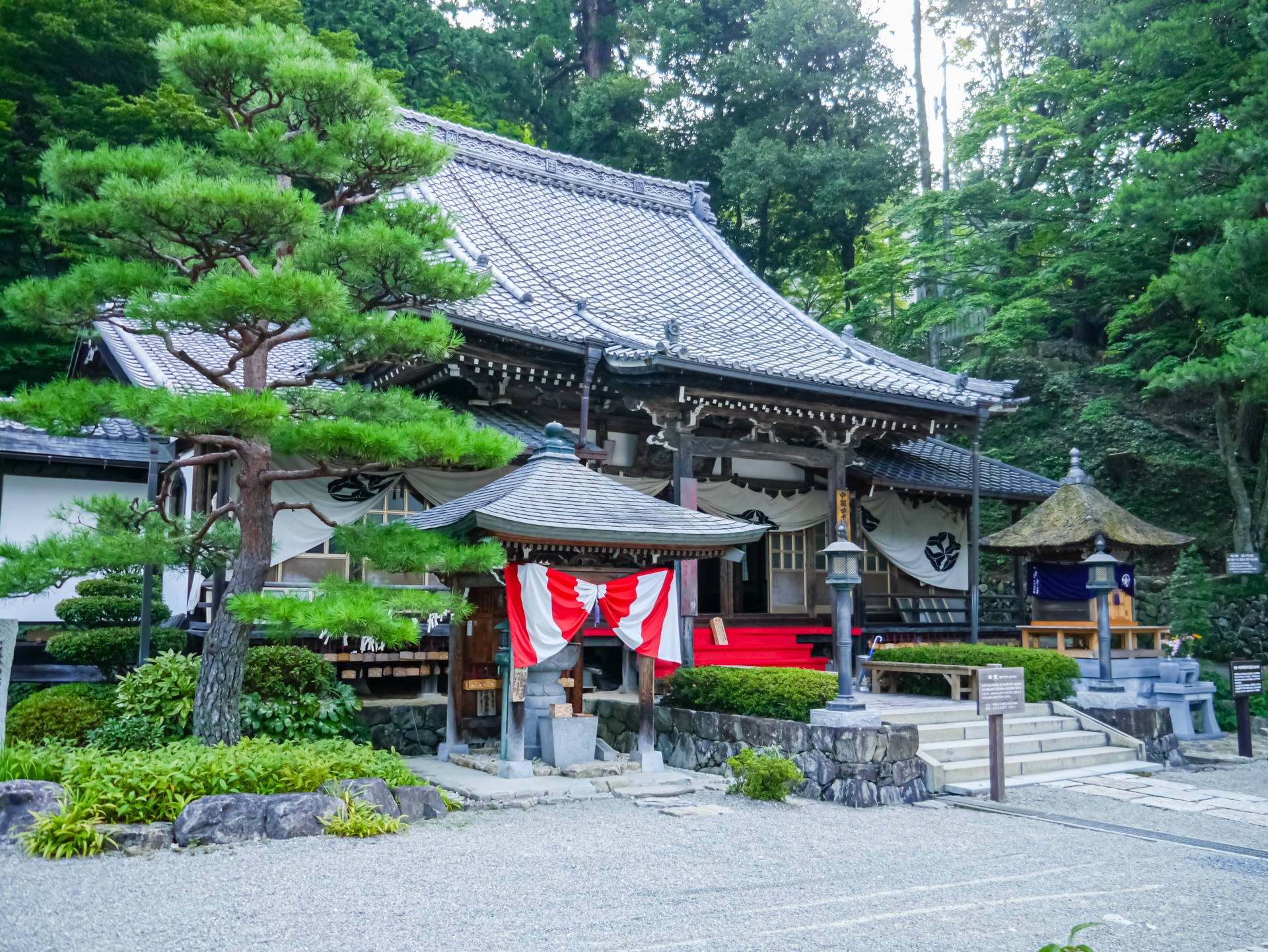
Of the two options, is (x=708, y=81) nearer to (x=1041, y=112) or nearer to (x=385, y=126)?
(x=1041, y=112)

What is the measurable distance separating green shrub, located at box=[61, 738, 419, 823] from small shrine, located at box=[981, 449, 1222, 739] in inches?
353

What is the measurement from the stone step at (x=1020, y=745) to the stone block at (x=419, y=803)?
15.7ft

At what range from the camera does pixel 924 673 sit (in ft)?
38.9

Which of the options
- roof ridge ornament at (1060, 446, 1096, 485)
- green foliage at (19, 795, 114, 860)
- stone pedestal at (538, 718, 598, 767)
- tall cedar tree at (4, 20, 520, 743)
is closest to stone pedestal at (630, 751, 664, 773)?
stone pedestal at (538, 718, 598, 767)

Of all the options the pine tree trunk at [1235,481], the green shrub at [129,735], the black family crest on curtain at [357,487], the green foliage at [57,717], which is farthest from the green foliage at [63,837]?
the pine tree trunk at [1235,481]

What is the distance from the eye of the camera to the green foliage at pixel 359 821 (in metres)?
6.46

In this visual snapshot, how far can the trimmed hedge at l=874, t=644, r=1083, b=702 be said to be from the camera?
445 inches

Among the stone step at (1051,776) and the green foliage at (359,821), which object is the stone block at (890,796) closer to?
the stone step at (1051,776)

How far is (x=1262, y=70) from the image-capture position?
14773 millimetres

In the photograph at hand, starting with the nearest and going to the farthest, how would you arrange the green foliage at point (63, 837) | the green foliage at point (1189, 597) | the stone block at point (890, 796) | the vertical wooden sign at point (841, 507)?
1. the green foliage at point (63, 837)
2. the stone block at point (890, 796)
3. the vertical wooden sign at point (841, 507)
4. the green foliage at point (1189, 597)

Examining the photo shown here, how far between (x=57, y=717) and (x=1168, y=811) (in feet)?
31.7

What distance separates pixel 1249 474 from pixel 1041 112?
1037 cm

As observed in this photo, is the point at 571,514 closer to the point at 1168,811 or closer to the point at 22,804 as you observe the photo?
the point at 22,804

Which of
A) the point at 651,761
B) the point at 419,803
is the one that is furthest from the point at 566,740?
the point at 419,803
